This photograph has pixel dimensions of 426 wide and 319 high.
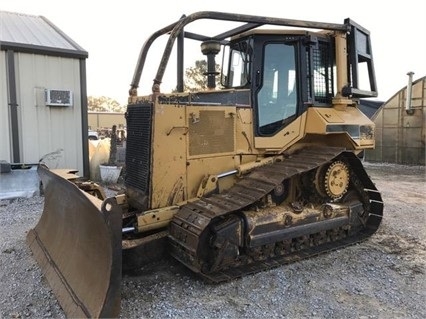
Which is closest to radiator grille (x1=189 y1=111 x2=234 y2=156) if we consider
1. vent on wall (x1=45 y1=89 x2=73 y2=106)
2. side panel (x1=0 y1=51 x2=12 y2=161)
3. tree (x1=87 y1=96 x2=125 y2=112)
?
vent on wall (x1=45 y1=89 x2=73 y2=106)

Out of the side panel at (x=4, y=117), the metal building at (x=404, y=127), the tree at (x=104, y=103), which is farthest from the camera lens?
the tree at (x=104, y=103)

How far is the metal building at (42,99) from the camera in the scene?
26.8 ft

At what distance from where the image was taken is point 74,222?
373cm

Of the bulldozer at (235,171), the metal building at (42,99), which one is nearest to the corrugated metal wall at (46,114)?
the metal building at (42,99)

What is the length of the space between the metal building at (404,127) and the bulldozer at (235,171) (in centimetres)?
971

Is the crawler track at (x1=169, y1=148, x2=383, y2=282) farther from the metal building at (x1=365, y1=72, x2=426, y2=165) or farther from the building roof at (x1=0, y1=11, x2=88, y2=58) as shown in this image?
the metal building at (x1=365, y1=72, x2=426, y2=165)

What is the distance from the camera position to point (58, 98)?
862 centimetres

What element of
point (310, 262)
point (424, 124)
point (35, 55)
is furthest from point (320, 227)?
point (424, 124)

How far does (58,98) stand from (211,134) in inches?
214

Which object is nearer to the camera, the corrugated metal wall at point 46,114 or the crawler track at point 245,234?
the crawler track at point 245,234

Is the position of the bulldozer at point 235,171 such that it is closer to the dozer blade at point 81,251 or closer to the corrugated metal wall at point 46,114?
the dozer blade at point 81,251

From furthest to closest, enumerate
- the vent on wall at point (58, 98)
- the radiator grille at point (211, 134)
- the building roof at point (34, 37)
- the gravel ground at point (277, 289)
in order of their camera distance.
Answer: the vent on wall at point (58, 98) < the building roof at point (34, 37) < the radiator grille at point (211, 134) < the gravel ground at point (277, 289)

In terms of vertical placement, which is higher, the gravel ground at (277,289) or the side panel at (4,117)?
the side panel at (4,117)

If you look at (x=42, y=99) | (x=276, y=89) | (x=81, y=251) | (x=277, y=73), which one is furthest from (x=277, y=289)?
(x=42, y=99)
